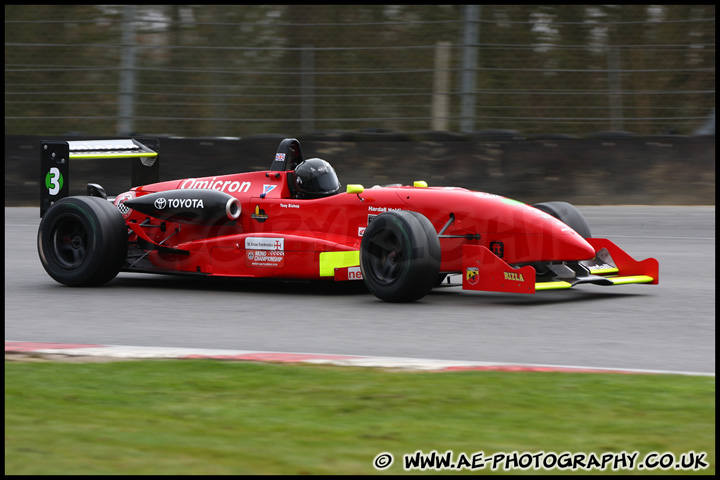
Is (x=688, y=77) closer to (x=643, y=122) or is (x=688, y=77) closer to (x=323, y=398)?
(x=643, y=122)

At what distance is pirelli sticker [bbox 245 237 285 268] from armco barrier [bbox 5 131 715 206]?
312 inches

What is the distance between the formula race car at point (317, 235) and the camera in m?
8.75

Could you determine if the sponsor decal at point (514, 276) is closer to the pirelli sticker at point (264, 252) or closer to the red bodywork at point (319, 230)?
the red bodywork at point (319, 230)

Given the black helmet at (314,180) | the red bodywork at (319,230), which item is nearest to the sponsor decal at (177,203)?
the red bodywork at (319,230)

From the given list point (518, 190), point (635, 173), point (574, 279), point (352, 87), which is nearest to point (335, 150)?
point (352, 87)

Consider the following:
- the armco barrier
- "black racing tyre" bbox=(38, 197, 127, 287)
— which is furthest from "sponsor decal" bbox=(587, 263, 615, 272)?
the armco barrier

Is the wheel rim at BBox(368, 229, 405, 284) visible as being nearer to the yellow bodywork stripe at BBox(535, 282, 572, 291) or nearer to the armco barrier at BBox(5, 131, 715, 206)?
the yellow bodywork stripe at BBox(535, 282, 572, 291)

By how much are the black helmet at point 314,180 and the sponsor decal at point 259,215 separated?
37cm

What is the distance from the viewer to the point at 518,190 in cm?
1719

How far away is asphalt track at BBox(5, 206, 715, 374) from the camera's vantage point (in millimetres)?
6855

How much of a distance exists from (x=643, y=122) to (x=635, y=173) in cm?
93

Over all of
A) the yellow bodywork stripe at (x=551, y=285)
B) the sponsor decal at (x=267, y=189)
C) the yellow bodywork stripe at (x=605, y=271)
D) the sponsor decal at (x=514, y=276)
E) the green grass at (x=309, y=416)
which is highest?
the sponsor decal at (x=267, y=189)

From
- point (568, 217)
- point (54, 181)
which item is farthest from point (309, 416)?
point (54, 181)

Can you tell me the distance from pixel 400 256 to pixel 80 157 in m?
3.86
